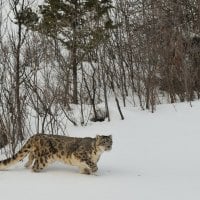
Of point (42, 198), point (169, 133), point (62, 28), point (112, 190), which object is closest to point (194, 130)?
point (169, 133)

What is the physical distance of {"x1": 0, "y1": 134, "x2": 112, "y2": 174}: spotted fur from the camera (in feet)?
22.0

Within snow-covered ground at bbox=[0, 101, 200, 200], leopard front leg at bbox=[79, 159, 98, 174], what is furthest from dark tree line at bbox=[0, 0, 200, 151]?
leopard front leg at bbox=[79, 159, 98, 174]

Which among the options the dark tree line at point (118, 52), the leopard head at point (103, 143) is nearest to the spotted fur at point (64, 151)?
the leopard head at point (103, 143)

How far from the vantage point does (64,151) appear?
270 inches

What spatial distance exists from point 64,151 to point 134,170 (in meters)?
1.12

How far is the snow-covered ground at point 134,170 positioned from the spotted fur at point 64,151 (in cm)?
15

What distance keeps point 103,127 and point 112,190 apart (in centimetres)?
461

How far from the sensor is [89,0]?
14.2 m

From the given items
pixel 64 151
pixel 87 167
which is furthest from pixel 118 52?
pixel 87 167

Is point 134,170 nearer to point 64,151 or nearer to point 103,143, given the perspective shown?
point 103,143

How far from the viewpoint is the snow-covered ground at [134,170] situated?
5.74 metres

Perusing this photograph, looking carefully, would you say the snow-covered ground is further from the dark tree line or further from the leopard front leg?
the dark tree line

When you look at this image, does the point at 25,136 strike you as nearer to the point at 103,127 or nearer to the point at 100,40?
the point at 103,127

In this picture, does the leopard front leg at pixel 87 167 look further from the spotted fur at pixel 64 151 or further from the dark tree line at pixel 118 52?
the dark tree line at pixel 118 52
